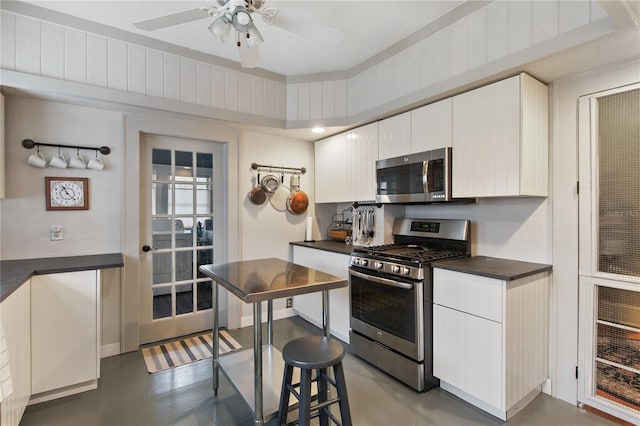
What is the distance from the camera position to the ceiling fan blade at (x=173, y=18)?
1580mm

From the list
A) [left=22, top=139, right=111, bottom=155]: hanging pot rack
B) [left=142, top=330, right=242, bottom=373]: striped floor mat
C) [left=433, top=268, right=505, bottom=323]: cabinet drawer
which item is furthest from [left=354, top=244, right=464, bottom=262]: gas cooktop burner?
[left=22, top=139, right=111, bottom=155]: hanging pot rack

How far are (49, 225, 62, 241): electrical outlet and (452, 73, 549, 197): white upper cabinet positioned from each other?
325 centimetres

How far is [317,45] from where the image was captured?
279 centimetres

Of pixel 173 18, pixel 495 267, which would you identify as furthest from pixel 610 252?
pixel 173 18

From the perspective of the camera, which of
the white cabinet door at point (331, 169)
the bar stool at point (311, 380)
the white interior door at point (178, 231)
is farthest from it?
the white cabinet door at point (331, 169)

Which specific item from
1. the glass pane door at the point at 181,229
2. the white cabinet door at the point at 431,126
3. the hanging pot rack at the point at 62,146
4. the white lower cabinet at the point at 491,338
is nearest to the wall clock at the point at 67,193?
the hanging pot rack at the point at 62,146

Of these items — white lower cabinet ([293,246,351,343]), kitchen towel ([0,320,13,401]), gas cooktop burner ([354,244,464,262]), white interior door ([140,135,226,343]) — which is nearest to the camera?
kitchen towel ([0,320,13,401])

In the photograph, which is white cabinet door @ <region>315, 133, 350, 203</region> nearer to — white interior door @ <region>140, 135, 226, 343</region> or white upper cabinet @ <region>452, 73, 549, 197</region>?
white interior door @ <region>140, 135, 226, 343</region>

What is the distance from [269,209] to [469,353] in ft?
8.19

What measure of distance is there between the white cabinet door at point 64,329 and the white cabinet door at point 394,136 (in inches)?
101

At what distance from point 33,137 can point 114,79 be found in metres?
0.79

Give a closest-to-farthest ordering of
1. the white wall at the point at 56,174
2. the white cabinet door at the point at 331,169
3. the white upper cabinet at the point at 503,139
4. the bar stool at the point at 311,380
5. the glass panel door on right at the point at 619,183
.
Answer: the bar stool at the point at 311,380, the glass panel door on right at the point at 619,183, the white upper cabinet at the point at 503,139, the white wall at the point at 56,174, the white cabinet door at the point at 331,169

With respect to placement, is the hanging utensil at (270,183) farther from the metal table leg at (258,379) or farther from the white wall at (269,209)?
the metal table leg at (258,379)

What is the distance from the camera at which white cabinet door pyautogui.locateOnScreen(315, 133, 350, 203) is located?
11.6 feet
